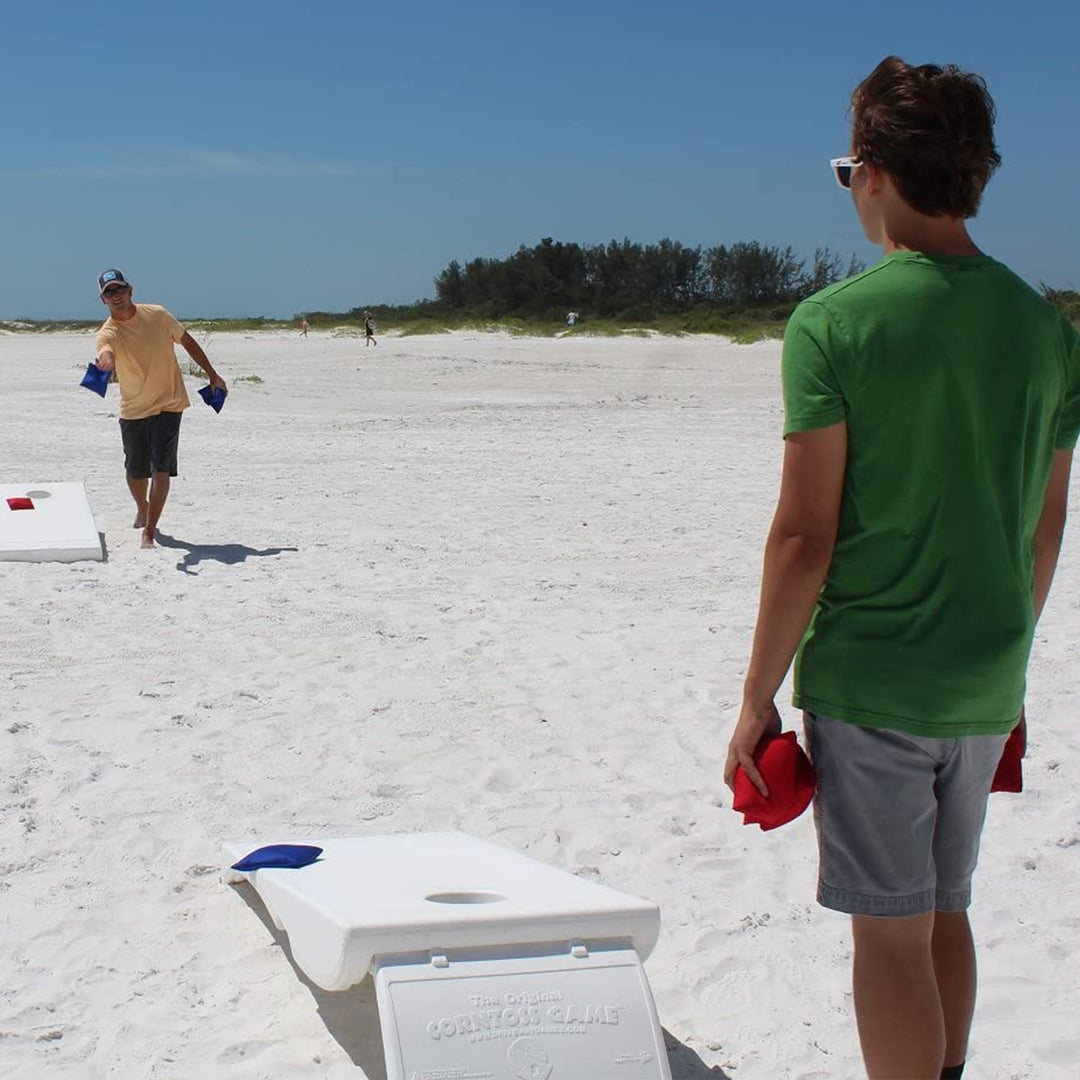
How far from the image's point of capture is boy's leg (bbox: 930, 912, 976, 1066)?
8.14 feet

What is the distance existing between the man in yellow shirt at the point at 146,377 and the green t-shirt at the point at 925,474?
685 centimetres

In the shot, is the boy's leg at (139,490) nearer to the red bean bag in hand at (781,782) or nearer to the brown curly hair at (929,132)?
the red bean bag in hand at (781,782)

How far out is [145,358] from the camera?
28.0 feet

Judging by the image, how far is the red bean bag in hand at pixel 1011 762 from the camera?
2.50 metres

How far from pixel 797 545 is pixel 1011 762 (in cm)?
69

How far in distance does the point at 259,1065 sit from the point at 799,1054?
1185 millimetres

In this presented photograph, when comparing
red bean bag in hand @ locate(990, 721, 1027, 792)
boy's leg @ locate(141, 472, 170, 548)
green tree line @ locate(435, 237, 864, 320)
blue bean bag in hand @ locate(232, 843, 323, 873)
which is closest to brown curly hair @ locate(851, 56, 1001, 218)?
red bean bag in hand @ locate(990, 721, 1027, 792)

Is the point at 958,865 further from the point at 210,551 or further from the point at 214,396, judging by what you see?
Result: the point at 214,396

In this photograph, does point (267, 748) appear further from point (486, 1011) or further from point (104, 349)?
point (104, 349)

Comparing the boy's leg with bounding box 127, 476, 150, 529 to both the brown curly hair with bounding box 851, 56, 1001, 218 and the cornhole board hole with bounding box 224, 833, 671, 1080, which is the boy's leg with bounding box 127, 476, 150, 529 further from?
the brown curly hair with bounding box 851, 56, 1001, 218

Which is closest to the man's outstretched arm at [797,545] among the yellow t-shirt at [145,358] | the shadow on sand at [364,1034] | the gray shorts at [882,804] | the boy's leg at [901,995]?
the gray shorts at [882,804]

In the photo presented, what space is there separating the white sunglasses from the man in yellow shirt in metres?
6.68

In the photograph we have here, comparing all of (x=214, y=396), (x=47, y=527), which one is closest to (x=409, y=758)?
(x=47, y=527)

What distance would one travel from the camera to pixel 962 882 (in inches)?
94.3
